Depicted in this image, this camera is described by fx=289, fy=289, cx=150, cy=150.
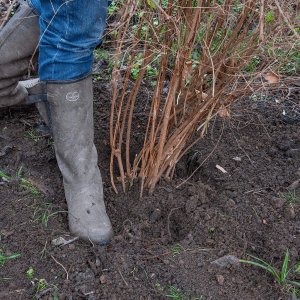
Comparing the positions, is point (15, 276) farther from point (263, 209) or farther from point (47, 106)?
point (263, 209)

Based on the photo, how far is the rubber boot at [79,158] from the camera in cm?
149

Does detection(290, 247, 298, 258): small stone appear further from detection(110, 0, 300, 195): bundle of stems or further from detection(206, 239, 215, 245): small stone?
detection(110, 0, 300, 195): bundle of stems

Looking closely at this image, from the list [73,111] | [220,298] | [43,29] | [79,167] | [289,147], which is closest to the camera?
[220,298]

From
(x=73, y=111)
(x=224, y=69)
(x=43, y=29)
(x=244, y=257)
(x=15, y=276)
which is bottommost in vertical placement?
(x=244, y=257)

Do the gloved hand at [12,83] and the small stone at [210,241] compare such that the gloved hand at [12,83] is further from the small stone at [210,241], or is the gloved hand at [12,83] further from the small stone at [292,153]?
the small stone at [292,153]

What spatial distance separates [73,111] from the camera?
5.01ft

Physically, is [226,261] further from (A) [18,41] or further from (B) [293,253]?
(A) [18,41]

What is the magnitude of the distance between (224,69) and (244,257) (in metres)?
0.88

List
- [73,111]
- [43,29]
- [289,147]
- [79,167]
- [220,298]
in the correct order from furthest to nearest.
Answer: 1. [289,147]
2. [79,167]
3. [73,111]
4. [43,29]
5. [220,298]

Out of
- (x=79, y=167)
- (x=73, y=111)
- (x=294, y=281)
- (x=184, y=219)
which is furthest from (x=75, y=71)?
(x=294, y=281)

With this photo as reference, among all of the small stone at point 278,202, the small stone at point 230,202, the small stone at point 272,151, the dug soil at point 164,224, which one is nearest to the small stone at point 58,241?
the dug soil at point 164,224

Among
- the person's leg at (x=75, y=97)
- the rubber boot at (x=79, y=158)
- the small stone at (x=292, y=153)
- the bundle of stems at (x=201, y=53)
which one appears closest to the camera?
the bundle of stems at (x=201, y=53)

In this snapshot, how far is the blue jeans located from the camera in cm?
123

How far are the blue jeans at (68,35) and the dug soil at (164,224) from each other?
0.69 m
